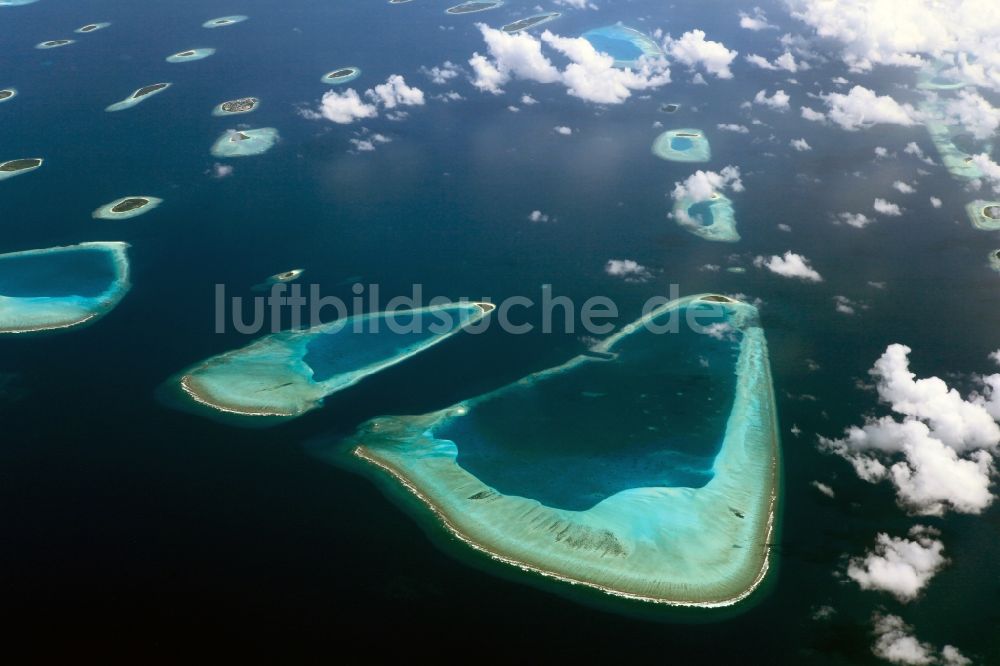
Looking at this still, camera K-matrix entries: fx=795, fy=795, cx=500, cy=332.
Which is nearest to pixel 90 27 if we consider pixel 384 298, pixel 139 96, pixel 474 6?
pixel 139 96

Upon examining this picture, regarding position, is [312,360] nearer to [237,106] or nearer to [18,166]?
[18,166]

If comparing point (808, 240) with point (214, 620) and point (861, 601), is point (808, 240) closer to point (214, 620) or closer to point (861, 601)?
point (861, 601)

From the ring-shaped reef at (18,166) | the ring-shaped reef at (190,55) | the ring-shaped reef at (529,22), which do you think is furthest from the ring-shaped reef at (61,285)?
the ring-shaped reef at (529,22)

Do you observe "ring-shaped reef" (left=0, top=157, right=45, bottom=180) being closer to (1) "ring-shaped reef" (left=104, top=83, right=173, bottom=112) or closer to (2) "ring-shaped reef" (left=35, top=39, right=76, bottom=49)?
(1) "ring-shaped reef" (left=104, top=83, right=173, bottom=112)

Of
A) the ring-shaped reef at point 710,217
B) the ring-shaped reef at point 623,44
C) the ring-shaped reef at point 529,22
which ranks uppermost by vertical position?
the ring-shaped reef at point 529,22

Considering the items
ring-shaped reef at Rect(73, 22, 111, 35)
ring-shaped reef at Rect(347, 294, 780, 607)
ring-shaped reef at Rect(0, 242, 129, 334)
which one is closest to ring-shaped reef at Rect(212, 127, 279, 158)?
ring-shaped reef at Rect(0, 242, 129, 334)

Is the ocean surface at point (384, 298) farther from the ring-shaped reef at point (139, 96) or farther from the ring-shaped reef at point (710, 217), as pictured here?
the ring-shaped reef at point (710, 217)
